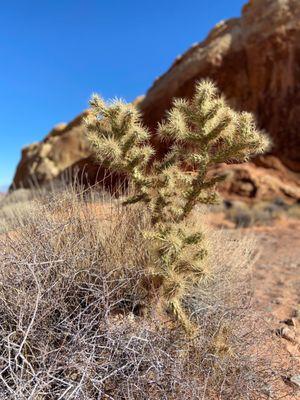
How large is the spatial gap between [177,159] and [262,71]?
31.1 feet

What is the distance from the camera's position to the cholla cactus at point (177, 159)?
3.20 meters

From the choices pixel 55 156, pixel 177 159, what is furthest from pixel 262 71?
pixel 55 156

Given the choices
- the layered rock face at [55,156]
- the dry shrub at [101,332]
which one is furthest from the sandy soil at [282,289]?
the layered rock face at [55,156]

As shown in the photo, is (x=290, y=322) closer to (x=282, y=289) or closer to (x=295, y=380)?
(x=295, y=380)

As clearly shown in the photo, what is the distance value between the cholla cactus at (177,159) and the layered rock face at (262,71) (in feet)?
28.6

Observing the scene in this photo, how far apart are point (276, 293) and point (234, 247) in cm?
69

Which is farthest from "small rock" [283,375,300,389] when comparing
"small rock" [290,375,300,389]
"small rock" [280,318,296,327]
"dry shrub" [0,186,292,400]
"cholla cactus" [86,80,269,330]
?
"small rock" [280,318,296,327]

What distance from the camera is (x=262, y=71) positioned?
39.7ft

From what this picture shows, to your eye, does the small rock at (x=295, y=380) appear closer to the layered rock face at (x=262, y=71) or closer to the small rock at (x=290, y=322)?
the small rock at (x=290, y=322)

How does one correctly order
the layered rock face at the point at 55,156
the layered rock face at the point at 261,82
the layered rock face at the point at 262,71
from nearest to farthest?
the layered rock face at the point at 261,82
the layered rock face at the point at 262,71
the layered rock face at the point at 55,156

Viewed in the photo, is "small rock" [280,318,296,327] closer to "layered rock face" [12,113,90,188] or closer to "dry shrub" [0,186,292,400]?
"dry shrub" [0,186,292,400]

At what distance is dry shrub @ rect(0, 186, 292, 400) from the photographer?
254 cm

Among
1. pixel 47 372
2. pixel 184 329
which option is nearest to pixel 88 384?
pixel 47 372

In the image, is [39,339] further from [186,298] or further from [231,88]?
[231,88]
